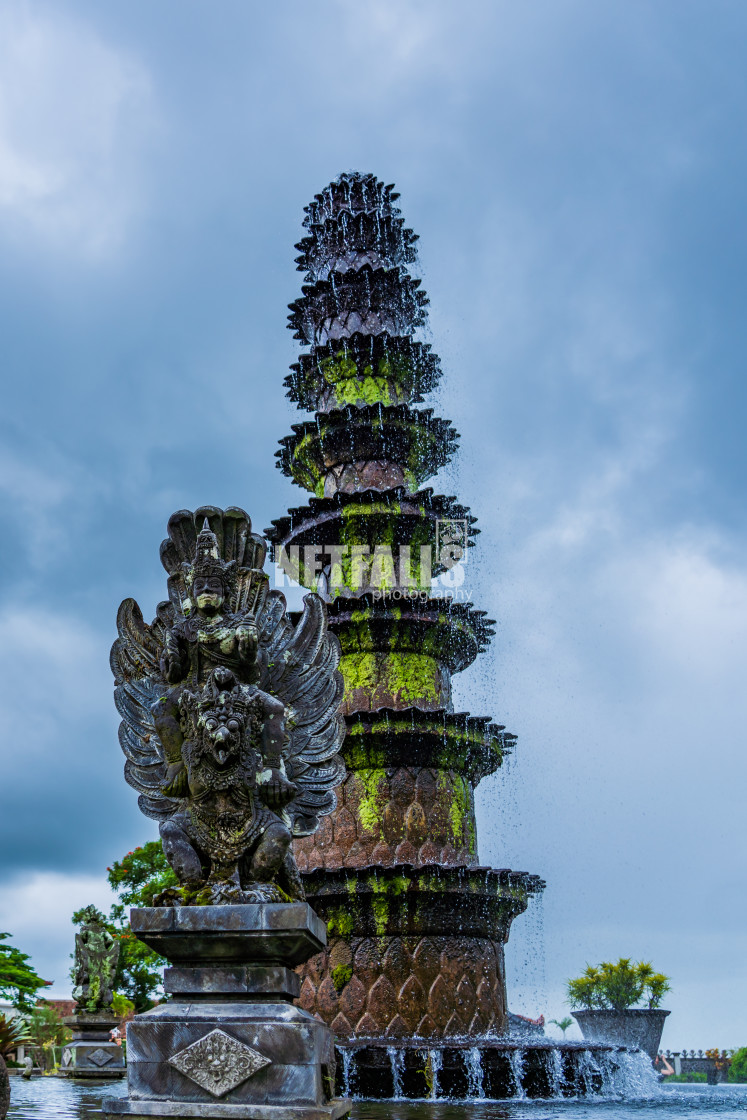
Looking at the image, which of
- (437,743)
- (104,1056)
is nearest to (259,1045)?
(437,743)

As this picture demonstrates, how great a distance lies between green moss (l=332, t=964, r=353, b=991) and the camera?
13.0 metres

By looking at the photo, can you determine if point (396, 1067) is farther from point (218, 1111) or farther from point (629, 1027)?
point (218, 1111)

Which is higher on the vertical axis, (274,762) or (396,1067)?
(274,762)

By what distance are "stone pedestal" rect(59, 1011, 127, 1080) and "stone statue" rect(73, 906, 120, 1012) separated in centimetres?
24

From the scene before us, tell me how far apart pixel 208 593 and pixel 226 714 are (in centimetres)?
96

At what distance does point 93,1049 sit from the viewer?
18062 millimetres

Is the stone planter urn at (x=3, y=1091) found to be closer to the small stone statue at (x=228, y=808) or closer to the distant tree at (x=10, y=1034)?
the distant tree at (x=10, y=1034)

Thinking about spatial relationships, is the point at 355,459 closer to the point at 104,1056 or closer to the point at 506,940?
the point at 506,940

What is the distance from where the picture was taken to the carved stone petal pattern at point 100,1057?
17.9 metres

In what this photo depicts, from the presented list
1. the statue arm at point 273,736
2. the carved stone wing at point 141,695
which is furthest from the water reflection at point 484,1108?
the statue arm at point 273,736

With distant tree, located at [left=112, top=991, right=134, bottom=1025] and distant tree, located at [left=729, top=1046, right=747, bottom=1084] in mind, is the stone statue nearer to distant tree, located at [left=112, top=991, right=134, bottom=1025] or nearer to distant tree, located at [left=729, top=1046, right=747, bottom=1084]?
distant tree, located at [left=112, top=991, right=134, bottom=1025]

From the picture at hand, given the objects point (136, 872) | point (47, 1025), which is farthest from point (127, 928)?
point (47, 1025)

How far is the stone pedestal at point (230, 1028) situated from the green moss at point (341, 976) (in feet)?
21.3

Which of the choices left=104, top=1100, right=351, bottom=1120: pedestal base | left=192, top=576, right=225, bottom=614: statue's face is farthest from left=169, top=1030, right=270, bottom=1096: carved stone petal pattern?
left=192, top=576, right=225, bottom=614: statue's face
